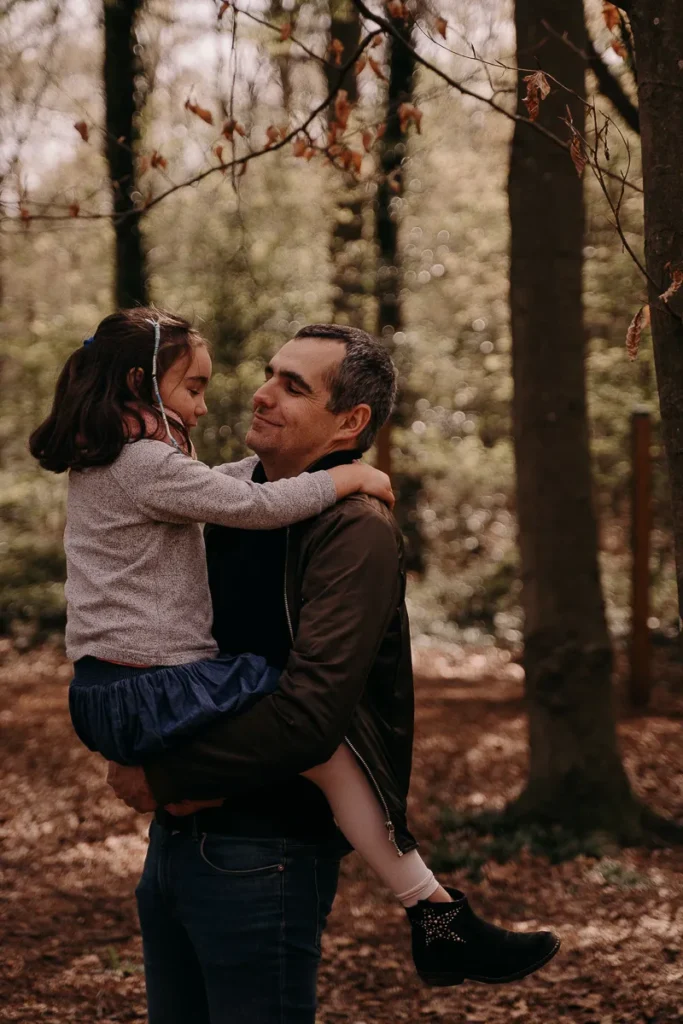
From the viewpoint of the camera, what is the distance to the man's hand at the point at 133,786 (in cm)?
227

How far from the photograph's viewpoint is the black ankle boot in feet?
8.05

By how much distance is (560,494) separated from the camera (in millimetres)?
5871

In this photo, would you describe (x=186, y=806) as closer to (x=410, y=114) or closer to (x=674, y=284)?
(x=674, y=284)

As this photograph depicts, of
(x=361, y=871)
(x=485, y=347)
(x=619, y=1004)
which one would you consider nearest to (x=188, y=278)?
(x=485, y=347)

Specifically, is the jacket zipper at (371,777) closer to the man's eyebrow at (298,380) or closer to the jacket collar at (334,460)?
the jacket collar at (334,460)

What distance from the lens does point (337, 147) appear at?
433 centimetres

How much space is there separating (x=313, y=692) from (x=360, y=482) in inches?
21.0

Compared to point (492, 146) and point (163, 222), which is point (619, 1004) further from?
point (492, 146)

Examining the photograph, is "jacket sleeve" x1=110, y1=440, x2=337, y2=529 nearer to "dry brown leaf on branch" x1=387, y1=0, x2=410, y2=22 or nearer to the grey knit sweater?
the grey knit sweater

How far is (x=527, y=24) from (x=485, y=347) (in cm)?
957

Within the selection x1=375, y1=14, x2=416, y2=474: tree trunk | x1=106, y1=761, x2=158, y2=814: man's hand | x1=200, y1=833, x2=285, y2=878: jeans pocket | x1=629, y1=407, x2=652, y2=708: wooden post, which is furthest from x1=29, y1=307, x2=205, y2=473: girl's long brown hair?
x1=375, y1=14, x2=416, y2=474: tree trunk

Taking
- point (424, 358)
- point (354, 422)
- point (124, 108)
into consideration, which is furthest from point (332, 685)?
point (424, 358)

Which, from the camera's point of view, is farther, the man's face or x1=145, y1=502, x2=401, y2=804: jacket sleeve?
the man's face

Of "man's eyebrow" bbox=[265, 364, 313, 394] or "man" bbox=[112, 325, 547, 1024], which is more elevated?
"man's eyebrow" bbox=[265, 364, 313, 394]
